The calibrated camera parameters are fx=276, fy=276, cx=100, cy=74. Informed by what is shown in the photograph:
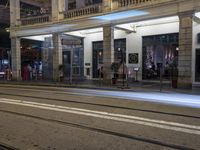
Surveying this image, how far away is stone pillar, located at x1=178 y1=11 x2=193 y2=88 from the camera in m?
15.9

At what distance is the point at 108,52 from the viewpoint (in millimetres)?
20094

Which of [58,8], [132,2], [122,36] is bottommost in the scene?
[122,36]

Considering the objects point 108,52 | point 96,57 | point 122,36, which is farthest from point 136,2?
point 96,57

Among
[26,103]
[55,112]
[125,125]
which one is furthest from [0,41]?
[125,125]

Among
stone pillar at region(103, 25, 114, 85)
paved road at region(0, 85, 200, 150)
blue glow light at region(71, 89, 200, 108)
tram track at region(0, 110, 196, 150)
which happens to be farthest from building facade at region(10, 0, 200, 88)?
tram track at region(0, 110, 196, 150)

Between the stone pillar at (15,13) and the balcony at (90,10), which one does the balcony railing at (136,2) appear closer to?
the balcony at (90,10)

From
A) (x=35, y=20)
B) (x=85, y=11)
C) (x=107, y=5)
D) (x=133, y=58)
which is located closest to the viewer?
(x=107, y=5)

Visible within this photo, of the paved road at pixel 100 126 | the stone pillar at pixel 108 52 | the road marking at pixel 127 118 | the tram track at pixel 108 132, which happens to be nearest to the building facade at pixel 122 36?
the stone pillar at pixel 108 52

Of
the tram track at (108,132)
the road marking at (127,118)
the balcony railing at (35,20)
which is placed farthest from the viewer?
the balcony railing at (35,20)

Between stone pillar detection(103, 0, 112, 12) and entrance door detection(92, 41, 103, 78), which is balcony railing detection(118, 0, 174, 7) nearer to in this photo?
stone pillar detection(103, 0, 112, 12)

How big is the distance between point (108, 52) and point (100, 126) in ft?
44.5

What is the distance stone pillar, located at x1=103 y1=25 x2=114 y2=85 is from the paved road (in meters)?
9.71

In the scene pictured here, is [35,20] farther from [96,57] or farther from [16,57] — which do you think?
[96,57]

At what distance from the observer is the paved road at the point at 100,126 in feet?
17.8
